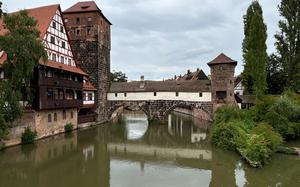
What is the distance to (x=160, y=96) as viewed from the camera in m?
38.8

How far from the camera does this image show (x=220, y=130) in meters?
21.9

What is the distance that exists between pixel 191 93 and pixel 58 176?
2472 centimetres

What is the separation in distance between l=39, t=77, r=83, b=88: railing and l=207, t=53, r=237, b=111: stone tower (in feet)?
49.8

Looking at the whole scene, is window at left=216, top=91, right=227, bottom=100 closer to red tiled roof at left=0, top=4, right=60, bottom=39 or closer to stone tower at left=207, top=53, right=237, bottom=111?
stone tower at left=207, top=53, right=237, bottom=111

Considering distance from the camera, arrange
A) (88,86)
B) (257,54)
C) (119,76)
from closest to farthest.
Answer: (257,54)
(88,86)
(119,76)

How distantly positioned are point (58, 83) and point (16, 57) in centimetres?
736

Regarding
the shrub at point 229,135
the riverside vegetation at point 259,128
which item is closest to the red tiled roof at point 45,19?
the shrub at point 229,135

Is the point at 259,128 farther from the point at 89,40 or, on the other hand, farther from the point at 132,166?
the point at 89,40

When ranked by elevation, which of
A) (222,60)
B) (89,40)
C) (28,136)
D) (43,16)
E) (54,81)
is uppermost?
(43,16)

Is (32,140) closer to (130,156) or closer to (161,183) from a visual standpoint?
(130,156)

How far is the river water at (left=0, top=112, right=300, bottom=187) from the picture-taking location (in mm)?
14172

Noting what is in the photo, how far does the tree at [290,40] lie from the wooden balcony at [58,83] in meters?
22.3

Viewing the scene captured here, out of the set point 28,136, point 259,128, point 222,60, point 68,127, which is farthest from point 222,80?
point 28,136

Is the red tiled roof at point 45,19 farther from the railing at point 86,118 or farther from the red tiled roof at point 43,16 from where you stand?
the railing at point 86,118
